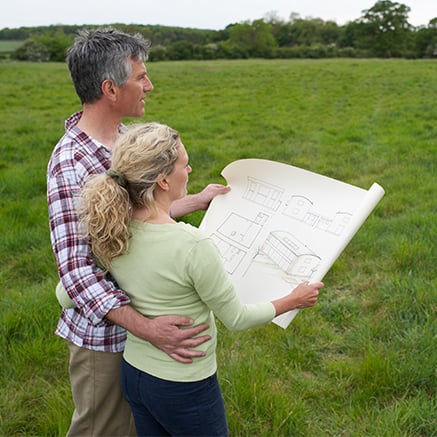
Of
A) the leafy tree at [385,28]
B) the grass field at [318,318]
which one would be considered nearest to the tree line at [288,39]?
the leafy tree at [385,28]

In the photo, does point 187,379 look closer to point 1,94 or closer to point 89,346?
point 89,346

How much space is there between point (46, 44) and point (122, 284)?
4266 centimetres

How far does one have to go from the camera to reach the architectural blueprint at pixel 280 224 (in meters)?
1.86

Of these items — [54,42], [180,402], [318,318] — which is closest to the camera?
[180,402]

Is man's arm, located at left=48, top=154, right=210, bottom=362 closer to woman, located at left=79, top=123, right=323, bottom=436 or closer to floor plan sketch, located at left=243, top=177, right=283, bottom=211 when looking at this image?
woman, located at left=79, top=123, right=323, bottom=436

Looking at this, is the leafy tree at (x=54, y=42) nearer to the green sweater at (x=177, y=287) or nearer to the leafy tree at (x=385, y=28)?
the leafy tree at (x=385, y=28)

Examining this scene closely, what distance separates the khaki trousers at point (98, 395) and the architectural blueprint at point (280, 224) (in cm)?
55

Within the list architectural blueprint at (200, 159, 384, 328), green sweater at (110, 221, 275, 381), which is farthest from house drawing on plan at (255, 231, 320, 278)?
green sweater at (110, 221, 275, 381)

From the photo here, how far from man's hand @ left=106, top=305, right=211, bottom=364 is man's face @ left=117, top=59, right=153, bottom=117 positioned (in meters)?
0.75

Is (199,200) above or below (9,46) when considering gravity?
above

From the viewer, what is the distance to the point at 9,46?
36188 mm

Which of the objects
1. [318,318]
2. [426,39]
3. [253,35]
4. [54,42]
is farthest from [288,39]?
[318,318]

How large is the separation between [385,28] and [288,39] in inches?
602

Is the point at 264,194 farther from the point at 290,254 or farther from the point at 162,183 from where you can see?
the point at 162,183
